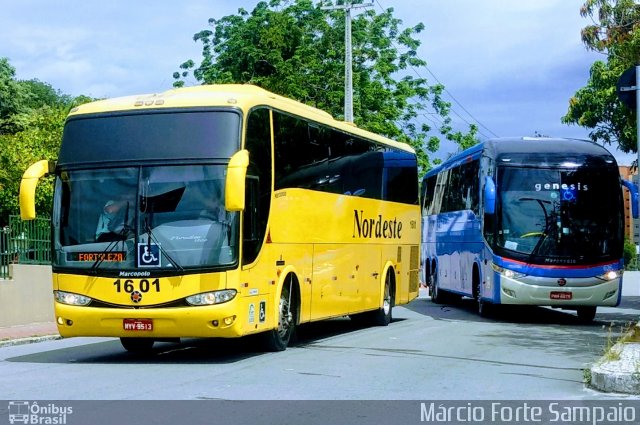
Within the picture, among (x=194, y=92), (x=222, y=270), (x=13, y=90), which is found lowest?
(x=222, y=270)

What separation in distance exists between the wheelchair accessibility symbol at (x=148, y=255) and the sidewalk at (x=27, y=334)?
511cm

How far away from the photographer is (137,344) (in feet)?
48.4

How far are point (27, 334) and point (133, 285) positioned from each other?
6185mm

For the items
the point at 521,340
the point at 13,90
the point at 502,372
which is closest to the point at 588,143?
the point at 521,340

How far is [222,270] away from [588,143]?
1157 centimetres

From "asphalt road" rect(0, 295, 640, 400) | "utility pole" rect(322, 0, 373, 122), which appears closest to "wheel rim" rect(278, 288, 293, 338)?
"asphalt road" rect(0, 295, 640, 400)

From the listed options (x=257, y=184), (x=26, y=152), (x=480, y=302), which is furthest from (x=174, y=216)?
(x=26, y=152)

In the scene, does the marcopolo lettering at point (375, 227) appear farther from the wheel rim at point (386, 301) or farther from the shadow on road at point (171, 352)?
the shadow on road at point (171, 352)

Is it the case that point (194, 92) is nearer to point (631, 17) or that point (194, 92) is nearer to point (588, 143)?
point (588, 143)

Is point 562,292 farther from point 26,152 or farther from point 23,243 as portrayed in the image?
point 26,152

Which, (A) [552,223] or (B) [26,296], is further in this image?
(A) [552,223]

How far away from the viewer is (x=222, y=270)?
12469 mm

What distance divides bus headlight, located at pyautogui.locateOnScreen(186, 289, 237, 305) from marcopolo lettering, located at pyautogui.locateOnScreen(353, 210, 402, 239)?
599 cm

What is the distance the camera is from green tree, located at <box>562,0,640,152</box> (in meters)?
21.9
